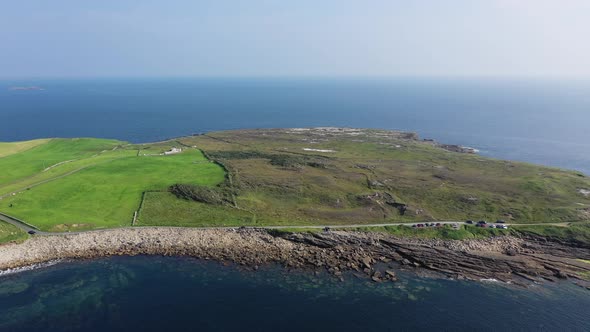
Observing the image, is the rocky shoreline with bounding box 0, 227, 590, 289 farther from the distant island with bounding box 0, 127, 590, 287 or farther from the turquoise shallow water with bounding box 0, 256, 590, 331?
the turquoise shallow water with bounding box 0, 256, 590, 331

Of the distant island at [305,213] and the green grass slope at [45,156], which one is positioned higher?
the green grass slope at [45,156]

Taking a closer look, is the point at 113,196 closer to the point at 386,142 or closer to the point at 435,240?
the point at 435,240

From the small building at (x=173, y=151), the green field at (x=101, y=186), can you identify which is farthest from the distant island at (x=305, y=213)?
the small building at (x=173, y=151)

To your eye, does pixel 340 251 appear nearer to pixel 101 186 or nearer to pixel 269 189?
pixel 269 189

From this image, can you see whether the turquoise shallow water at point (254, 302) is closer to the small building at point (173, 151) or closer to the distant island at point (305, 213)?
the distant island at point (305, 213)

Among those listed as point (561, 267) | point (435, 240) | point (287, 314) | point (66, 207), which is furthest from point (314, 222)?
point (66, 207)

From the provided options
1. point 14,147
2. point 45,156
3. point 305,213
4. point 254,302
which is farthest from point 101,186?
point 14,147
